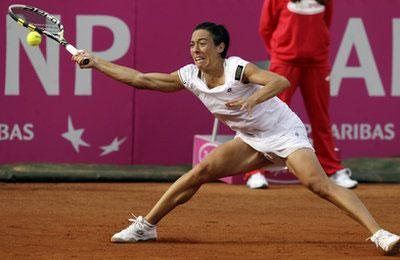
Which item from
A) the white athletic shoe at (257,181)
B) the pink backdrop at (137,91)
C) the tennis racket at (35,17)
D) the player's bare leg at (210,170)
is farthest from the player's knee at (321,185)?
the pink backdrop at (137,91)

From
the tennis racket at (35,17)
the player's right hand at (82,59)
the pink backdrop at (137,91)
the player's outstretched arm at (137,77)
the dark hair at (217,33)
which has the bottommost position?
Result: the pink backdrop at (137,91)

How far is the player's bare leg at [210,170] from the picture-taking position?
7.96m

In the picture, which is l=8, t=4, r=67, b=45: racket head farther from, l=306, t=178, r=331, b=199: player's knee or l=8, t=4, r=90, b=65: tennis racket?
l=306, t=178, r=331, b=199: player's knee

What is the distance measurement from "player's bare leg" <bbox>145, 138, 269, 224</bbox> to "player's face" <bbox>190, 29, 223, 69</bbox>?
0.66m

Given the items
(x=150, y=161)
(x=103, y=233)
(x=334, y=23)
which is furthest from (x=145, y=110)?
(x=103, y=233)

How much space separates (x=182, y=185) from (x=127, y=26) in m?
4.25

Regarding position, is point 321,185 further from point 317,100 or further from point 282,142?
point 317,100

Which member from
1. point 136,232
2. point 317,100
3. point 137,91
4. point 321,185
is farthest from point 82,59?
point 137,91

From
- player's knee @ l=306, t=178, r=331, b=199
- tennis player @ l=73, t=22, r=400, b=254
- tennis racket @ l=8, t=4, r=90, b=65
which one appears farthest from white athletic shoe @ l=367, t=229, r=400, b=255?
tennis racket @ l=8, t=4, r=90, b=65

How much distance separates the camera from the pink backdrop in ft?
38.7

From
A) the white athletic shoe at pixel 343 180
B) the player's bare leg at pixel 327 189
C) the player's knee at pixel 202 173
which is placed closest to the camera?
the player's bare leg at pixel 327 189

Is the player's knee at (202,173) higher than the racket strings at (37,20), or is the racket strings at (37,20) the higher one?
the racket strings at (37,20)

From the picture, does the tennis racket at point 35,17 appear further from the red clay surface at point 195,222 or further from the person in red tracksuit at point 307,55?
the person in red tracksuit at point 307,55

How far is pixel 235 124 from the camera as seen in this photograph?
796 centimetres
